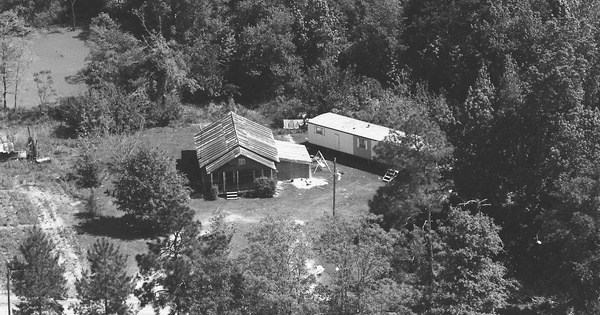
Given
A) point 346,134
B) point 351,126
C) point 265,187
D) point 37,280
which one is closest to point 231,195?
point 265,187

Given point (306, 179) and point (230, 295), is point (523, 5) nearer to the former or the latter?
point (306, 179)

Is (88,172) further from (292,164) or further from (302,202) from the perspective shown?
(302,202)

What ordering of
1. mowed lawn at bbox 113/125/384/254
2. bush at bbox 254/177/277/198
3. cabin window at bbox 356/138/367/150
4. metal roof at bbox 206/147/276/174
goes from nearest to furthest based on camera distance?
mowed lawn at bbox 113/125/384/254 < metal roof at bbox 206/147/276/174 < bush at bbox 254/177/277/198 < cabin window at bbox 356/138/367/150

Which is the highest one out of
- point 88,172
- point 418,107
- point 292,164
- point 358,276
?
point 418,107

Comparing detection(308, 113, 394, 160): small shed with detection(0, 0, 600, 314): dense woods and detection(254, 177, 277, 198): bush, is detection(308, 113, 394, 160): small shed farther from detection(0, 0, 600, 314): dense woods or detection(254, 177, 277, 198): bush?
detection(254, 177, 277, 198): bush

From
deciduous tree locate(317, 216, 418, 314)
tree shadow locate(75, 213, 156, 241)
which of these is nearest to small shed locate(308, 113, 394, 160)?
tree shadow locate(75, 213, 156, 241)
